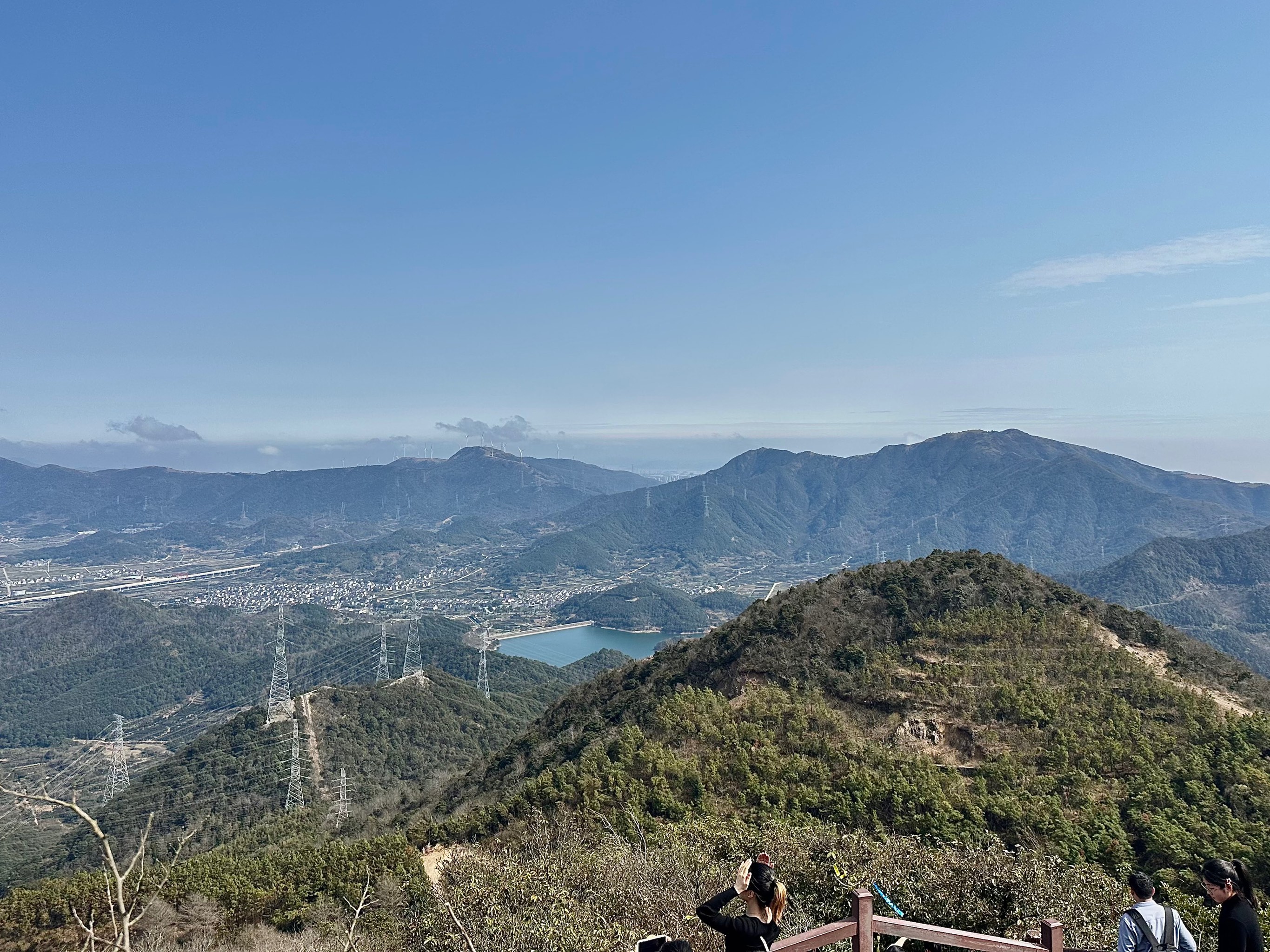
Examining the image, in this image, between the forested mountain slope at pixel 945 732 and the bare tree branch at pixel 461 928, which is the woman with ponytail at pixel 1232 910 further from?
the forested mountain slope at pixel 945 732

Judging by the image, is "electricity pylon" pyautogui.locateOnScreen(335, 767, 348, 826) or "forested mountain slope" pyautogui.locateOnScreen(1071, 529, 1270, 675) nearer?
"electricity pylon" pyautogui.locateOnScreen(335, 767, 348, 826)

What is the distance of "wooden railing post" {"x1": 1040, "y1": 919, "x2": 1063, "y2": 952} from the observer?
452 centimetres

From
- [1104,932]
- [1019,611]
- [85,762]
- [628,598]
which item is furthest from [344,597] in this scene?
[1104,932]

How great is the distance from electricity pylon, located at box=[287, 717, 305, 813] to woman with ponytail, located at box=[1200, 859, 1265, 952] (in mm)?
44779

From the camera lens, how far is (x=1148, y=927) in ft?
15.8

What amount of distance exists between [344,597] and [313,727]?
156914 millimetres

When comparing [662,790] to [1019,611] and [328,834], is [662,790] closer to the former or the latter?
[1019,611]

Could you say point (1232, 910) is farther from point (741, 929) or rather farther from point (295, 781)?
point (295, 781)

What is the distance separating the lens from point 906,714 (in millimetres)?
23031

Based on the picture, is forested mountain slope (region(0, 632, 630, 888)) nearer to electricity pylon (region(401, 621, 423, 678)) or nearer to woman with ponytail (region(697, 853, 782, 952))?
electricity pylon (region(401, 621, 423, 678))

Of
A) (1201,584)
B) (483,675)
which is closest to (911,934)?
(483,675)

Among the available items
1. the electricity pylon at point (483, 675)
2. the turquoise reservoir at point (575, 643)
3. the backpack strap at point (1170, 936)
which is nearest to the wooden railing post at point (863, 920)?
the backpack strap at point (1170, 936)

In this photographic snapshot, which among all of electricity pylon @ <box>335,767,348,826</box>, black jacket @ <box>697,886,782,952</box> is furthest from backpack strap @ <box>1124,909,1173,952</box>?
electricity pylon @ <box>335,767,348,826</box>

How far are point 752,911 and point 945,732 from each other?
20.5m
